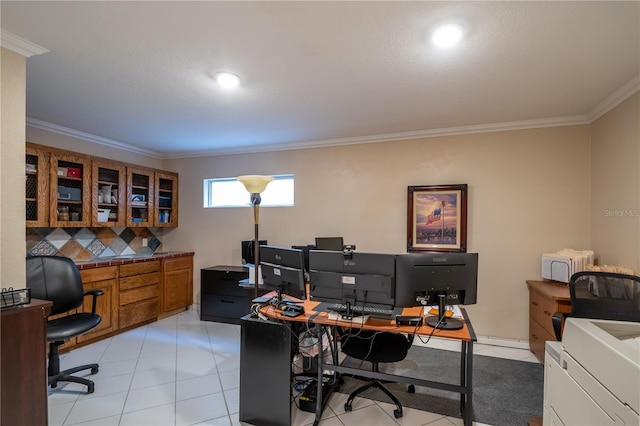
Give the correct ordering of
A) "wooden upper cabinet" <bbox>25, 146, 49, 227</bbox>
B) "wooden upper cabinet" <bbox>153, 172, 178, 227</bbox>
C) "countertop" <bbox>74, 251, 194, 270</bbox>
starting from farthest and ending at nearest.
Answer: "wooden upper cabinet" <bbox>153, 172, 178, 227</bbox>
"countertop" <bbox>74, 251, 194, 270</bbox>
"wooden upper cabinet" <bbox>25, 146, 49, 227</bbox>

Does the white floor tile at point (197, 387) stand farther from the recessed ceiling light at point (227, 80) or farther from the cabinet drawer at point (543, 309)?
the cabinet drawer at point (543, 309)

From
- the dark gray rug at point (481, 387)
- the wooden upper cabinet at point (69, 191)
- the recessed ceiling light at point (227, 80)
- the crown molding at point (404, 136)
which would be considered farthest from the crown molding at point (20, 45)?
the dark gray rug at point (481, 387)

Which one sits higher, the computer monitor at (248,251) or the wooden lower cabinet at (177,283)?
the computer monitor at (248,251)

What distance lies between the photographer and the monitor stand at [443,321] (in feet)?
6.20

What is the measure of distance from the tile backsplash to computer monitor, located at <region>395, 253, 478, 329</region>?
4.07 meters

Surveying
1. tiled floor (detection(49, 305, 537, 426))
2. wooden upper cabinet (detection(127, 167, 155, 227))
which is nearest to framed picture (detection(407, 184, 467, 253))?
tiled floor (detection(49, 305, 537, 426))

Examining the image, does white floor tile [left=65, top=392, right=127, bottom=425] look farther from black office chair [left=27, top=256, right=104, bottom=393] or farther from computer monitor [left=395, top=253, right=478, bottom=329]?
computer monitor [left=395, top=253, right=478, bottom=329]

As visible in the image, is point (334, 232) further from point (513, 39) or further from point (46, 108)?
point (46, 108)

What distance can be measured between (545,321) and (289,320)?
2533mm

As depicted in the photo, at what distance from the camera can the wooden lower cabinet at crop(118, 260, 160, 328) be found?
3834 mm

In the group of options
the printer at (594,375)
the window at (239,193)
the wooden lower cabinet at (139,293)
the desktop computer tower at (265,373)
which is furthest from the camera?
the window at (239,193)

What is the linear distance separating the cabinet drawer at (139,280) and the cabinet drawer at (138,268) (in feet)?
0.17

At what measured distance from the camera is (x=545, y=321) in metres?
2.92

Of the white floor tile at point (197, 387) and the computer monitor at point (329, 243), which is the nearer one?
the white floor tile at point (197, 387)
